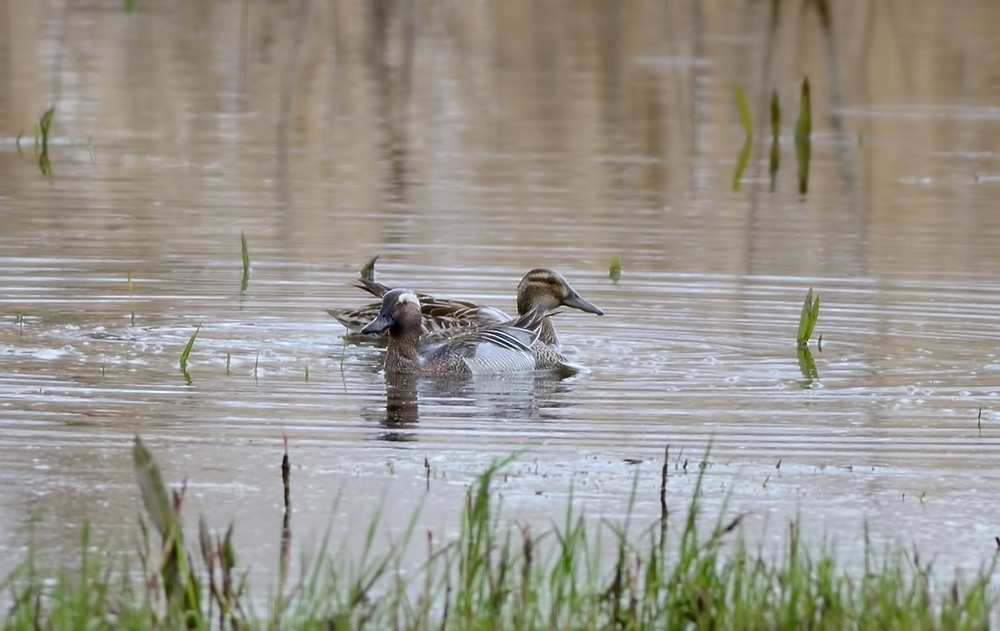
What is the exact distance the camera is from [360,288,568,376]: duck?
353 inches

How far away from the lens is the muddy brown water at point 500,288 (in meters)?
6.39

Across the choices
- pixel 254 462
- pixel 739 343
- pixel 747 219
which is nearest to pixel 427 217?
pixel 747 219

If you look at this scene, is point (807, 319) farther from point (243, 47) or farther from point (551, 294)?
point (243, 47)

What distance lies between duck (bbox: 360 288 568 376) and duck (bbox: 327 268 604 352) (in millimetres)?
375

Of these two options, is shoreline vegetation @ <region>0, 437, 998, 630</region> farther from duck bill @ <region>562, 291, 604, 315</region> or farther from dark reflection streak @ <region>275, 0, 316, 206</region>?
dark reflection streak @ <region>275, 0, 316, 206</region>

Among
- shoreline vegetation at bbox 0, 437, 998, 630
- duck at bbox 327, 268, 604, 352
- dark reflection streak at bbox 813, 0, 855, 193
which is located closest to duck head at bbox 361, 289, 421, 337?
duck at bbox 327, 268, 604, 352

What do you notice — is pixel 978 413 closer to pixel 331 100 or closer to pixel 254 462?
pixel 254 462

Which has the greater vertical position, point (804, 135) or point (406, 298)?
point (804, 135)

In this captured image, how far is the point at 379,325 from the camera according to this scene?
8984mm

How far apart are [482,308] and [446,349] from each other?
0.78m

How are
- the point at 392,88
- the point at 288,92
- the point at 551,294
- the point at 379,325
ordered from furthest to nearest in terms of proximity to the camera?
the point at 392,88 → the point at 288,92 → the point at 551,294 → the point at 379,325

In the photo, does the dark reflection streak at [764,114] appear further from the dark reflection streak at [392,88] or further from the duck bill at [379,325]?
the duck bill at [379,325]

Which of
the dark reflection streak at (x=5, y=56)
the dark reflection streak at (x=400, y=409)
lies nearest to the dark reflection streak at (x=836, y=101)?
the dark reflection streak at (x=400, y=409)

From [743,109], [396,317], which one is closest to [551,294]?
[396,317]
